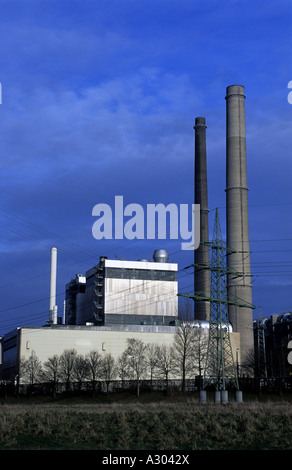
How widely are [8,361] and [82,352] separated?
42.9 ft

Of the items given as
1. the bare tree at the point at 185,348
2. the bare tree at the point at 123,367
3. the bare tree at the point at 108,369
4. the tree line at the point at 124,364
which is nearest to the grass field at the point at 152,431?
the bare tree at the point at 108,369

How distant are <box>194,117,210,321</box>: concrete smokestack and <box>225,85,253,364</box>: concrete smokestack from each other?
19.5 feet

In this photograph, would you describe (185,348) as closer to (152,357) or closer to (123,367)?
(152,357)

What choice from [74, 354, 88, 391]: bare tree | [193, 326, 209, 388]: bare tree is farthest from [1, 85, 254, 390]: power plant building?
[74, 354, 88, 391]: bare tree

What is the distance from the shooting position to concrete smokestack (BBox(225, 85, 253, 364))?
269 feet

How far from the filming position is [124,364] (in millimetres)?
73875

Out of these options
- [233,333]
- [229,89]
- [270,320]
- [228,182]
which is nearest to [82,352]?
[233,333]

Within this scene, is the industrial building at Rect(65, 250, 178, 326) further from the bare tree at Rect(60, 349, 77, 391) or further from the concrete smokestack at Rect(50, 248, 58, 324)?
the bare tree at Rect(60, 349, 77, 391)

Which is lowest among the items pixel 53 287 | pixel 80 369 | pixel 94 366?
pixel 80 369

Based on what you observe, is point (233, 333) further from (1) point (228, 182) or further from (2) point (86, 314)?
(2) point (86, 314)

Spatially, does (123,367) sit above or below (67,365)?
below

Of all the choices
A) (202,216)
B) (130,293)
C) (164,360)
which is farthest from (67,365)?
(202,216)

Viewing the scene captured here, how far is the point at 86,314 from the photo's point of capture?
10056 centimetres

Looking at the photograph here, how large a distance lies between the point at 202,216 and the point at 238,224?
9.31 m
